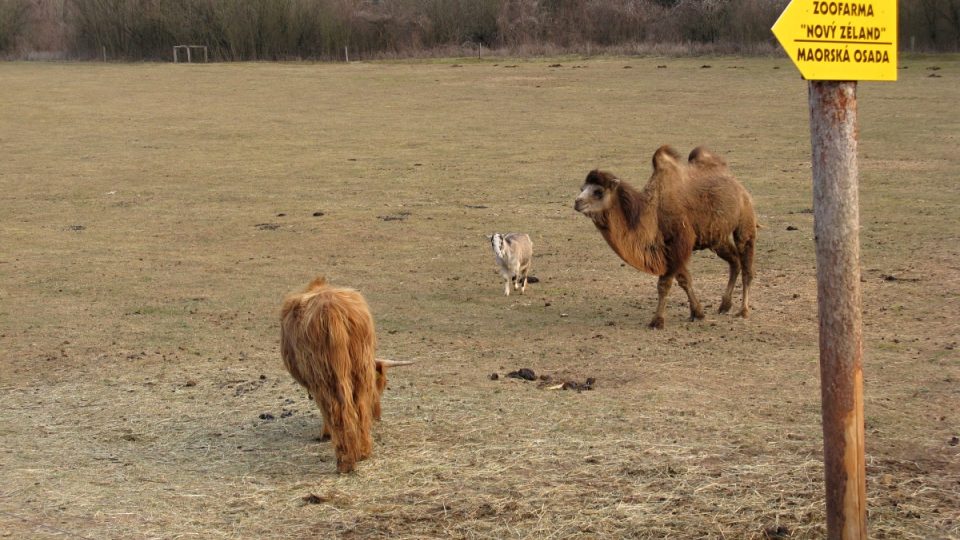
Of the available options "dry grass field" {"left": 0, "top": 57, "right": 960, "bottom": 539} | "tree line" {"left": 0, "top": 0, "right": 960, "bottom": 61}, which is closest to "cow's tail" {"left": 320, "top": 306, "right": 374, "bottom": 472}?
"dry grass field" {"left": 0, "top": 57, "right": 960, "bottom": 539}

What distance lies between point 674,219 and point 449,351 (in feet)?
7.26

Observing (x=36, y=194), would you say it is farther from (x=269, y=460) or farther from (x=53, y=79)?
(x=53, y=79)

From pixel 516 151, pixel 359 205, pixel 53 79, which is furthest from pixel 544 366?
pixel 53 79

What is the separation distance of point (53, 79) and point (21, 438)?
122 feet

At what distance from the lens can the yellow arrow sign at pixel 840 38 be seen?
4.45 meters

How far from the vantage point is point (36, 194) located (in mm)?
17516

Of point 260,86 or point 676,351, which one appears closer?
point 676,351

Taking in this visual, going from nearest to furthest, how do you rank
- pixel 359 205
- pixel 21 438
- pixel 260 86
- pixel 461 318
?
pixel 21 438
pixel 461 318
pixel 359 205
pixel 260 86

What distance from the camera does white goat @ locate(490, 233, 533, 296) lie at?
10719 mm

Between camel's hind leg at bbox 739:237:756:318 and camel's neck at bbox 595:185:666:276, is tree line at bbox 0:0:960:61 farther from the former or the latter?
camel's neck at bbox 595:185:666:276

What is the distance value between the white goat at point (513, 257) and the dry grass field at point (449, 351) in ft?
0.89

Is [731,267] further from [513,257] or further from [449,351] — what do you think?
[449,351]

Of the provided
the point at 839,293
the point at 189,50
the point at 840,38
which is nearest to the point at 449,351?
the point at 839,293

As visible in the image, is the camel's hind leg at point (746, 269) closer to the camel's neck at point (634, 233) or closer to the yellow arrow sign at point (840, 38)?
the camel's neck at point (634, 233)
